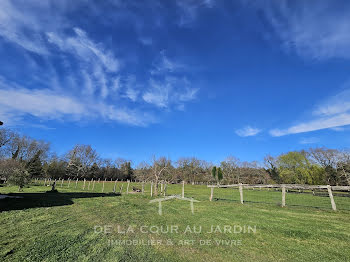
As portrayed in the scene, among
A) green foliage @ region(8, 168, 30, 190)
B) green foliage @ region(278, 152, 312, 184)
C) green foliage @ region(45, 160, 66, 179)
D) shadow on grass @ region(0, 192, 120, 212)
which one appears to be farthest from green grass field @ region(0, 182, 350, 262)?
green foliage @ region(278, 152, 312, 184)

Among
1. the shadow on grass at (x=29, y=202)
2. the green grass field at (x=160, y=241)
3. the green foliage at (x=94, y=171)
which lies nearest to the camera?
the green grass field at (x=160, y=241)

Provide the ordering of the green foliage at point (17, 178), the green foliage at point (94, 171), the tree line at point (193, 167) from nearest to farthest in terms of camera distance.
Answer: the green foliage at point (17, 178) → the tree line at point (193, 167) → the green foliage at point (94, 171)

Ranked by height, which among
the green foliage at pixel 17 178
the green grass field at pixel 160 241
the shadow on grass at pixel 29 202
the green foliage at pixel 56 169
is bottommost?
the green grass field at pixel 160 241

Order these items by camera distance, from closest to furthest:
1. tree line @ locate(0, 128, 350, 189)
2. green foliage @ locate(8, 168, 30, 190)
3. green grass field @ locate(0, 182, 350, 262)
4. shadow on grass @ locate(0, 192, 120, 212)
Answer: green grass field @ locate(0, 182, 350, 262), shadow on grass @ locate(0, 192, 120, 212), green foliage @ locate(8, 168, 30, 190), tree line @ locate(0, 128, 350, 189)

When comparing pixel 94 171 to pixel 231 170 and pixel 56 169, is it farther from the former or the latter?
pixel 231 170

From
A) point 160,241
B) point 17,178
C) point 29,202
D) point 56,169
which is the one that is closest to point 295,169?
point 160,241

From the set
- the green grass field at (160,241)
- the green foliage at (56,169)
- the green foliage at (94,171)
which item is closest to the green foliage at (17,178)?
the green grass field at (160,241)

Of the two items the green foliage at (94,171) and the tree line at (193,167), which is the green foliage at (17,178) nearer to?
the tree line at (193,167)

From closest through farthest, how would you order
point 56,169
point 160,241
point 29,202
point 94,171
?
point 160,241
point 29,202
point 56,169
point 94,171

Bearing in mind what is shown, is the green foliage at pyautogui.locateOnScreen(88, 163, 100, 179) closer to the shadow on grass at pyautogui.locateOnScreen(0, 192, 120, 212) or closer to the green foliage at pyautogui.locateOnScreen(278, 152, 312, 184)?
the shadow on grass at pyautogui.locateOnScreen(0, 192, 120, 212)

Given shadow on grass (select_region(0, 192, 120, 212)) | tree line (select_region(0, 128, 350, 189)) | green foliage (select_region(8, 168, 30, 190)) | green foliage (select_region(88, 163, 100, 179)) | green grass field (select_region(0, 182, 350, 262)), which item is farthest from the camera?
green foliage (select_region(88, 163, 100, 179))

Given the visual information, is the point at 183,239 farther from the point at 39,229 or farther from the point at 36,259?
the point at 39,229

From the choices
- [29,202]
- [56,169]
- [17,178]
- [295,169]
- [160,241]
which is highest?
[295,169]

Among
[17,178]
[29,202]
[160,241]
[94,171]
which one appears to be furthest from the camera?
[94,171]
